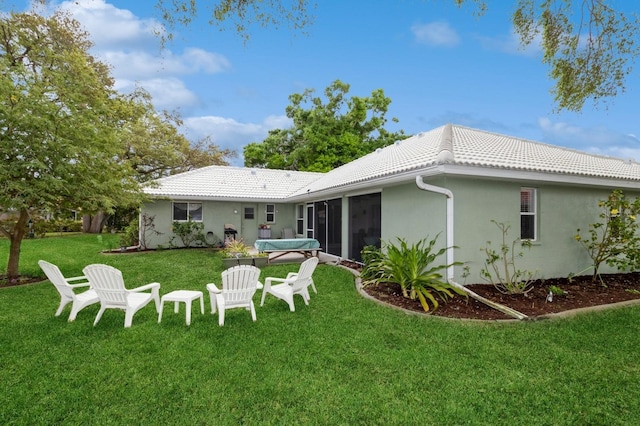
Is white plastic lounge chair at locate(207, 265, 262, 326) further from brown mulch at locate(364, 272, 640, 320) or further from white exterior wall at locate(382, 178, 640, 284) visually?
white exterior wall at locate(382, 178, 640, 284)

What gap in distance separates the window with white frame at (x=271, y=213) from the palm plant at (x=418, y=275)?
11374 mm

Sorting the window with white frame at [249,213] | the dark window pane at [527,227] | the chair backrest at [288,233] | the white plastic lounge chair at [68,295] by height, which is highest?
the window with white frame at [249,213]

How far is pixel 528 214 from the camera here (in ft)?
27.2

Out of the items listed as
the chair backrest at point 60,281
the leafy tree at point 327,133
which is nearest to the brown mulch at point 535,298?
the chair backrest at point 60,281

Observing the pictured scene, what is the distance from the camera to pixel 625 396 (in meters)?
3.35

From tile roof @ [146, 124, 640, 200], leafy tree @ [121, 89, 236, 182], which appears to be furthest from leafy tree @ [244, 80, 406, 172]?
tile roof @ [146, 124, 640, 200]

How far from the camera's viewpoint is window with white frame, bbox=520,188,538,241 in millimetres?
8258

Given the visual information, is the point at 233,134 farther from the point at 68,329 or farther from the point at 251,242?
the point at 68,329

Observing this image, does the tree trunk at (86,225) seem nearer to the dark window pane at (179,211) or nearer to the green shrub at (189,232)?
the dark window pane at (179,211)

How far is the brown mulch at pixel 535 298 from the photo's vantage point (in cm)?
606

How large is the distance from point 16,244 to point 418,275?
11.0 m

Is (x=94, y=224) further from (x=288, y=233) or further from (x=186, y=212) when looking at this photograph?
(x=288, y=233)

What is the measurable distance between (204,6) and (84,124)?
656 cm

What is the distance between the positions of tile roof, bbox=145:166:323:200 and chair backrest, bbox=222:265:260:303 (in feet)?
37.1
